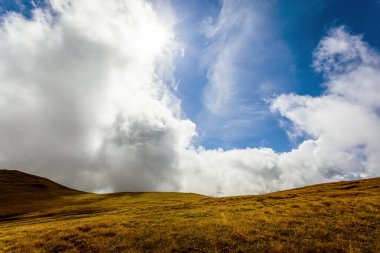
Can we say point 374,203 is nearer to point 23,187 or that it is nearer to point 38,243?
point 38,243

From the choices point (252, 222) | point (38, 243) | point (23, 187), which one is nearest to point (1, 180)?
point (23, 187)

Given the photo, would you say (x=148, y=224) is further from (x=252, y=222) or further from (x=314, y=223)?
(x=314, y=223)

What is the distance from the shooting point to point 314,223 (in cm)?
2433


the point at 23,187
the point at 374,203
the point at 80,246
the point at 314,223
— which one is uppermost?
the point at 23,187

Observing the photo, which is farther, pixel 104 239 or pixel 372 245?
pixel 104 239

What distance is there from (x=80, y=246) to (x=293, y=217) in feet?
68.6

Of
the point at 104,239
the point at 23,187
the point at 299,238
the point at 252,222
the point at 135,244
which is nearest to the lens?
the point at 299,238

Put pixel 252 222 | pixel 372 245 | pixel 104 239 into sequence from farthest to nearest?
pixel 252 222 → pixel 104 239 → pixel 372 245

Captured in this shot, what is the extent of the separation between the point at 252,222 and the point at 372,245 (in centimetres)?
1069

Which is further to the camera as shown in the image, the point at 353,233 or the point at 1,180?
the point at 1,180

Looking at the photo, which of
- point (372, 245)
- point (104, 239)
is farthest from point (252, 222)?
point (104, 239)

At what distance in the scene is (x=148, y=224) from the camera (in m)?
28.9

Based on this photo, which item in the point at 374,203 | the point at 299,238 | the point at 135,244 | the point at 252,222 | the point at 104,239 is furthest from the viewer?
the point at 374,203

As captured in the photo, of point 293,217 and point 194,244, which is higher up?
point 293,217
